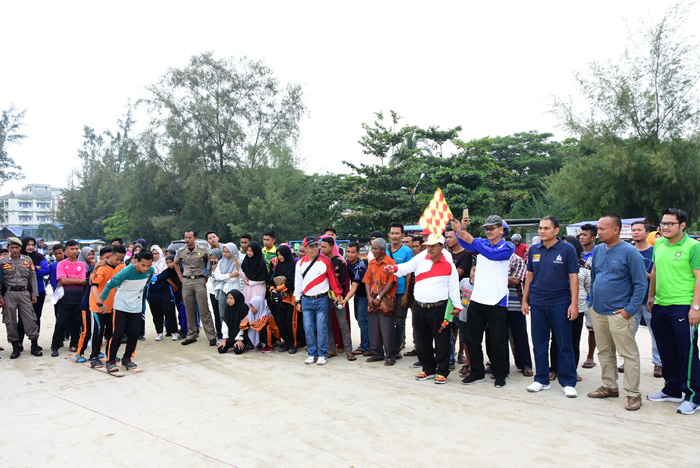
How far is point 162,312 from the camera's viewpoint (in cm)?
841

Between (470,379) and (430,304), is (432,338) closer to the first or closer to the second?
(430,304)

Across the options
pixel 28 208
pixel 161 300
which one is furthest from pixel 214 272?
pixel 28 208

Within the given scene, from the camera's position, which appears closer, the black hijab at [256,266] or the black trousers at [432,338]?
the black trousers at [432,338]

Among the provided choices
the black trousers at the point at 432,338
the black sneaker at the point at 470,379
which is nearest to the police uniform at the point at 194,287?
the black trousers at the point at 432,338

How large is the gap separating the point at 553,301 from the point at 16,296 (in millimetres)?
7349

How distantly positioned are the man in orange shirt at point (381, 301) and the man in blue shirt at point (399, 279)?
0.78 ft

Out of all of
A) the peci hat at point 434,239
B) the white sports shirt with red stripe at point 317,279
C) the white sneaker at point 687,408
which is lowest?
the white sneaker at point 687,408

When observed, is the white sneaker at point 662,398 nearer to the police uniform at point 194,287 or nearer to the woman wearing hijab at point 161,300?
the police uniform at point 194,287

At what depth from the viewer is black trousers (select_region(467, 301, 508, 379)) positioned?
5199 mm

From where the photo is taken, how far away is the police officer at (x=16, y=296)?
6.92 m

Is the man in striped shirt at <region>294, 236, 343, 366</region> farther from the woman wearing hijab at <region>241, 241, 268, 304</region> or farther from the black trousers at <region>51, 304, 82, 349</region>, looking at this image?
the black trousers at <region>51, 304, 82, 349</region>

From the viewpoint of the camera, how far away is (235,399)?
486 centimetres

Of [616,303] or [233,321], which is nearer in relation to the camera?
A: [616,303]

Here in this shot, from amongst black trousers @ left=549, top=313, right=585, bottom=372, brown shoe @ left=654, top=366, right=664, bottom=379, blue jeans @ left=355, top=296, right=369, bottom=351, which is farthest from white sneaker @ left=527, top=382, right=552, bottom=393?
blue jeans @ left=355, top=296, right=369, bottom=351
